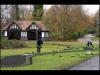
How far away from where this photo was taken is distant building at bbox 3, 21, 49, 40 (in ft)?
23.1

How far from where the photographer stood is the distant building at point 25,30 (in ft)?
23.1

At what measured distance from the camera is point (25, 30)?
281 inches

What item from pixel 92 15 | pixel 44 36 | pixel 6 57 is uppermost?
pixel 92 15

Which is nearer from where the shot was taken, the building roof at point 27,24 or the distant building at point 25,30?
the distant building at point 25,30

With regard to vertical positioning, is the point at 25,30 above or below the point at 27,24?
below

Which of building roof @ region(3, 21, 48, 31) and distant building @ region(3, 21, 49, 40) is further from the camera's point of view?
building roof @ region(3, 21, 48, 31)

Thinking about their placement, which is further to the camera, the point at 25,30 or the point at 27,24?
the point at 27,24

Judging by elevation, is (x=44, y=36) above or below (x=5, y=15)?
below

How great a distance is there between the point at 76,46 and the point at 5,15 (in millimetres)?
2896
